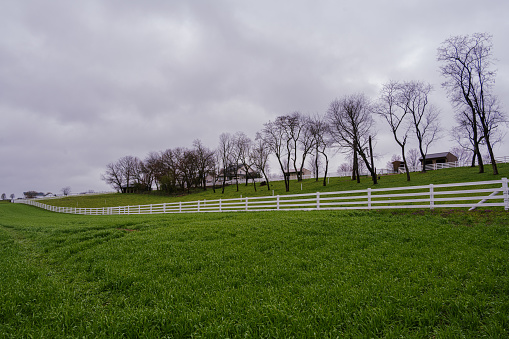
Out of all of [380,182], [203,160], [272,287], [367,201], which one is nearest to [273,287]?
[272,287]

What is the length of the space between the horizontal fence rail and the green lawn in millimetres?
2821

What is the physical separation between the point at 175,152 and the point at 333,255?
Answer: 64583 mm

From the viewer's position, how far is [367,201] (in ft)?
45.3

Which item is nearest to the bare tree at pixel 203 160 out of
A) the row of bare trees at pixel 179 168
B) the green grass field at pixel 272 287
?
the row of bare trees at pixel 179 168

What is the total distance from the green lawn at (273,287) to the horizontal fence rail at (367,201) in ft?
9.26

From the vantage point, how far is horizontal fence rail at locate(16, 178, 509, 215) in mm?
10023

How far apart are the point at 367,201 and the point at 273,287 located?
11418 millimetres

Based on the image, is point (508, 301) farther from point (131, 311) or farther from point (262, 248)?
point (131, 311)

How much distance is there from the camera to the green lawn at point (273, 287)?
10.2 feet

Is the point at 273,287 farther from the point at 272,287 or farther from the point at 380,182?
the point at 380,182

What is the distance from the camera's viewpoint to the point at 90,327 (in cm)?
323

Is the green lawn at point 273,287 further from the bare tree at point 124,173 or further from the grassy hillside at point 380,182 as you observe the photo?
the bare tree at point 124,173

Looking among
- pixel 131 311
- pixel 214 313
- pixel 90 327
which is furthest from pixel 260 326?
pixel 90 327

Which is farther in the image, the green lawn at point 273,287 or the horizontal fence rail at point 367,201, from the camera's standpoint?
the horizontal fence rail at point 367,201
